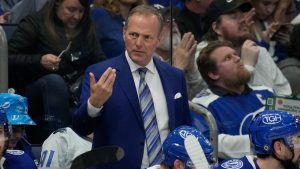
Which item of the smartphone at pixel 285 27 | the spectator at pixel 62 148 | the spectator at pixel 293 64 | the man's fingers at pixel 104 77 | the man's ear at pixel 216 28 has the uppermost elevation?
the man's fingers at pixel 104 77

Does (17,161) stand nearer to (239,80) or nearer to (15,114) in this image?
(15,114)

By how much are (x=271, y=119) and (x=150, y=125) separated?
2.46 ft

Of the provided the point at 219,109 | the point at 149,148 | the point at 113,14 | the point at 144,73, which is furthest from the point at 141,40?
the point at 113,14

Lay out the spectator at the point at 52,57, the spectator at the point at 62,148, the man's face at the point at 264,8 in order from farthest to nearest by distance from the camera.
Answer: the man's face at the point at 264,8
the spectator at the point at 52,57
the spectator at the point at 62,148

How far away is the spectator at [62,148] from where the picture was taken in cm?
678

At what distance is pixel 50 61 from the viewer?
745cm

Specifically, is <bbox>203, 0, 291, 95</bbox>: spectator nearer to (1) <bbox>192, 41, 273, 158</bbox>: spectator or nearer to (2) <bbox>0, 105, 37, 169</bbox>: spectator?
(1) <bbox>192, 41, 273, 158</bbox>: spectator

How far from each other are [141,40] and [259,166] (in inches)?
41.5

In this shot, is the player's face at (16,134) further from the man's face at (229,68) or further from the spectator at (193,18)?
the spectator at (193,18)

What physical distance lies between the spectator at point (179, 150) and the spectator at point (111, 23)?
8.18 ft

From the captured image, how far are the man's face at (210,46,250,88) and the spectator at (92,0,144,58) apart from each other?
836 mm

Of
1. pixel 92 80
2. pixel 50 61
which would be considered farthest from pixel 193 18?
pixel 92 80

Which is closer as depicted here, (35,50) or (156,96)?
(156,96)

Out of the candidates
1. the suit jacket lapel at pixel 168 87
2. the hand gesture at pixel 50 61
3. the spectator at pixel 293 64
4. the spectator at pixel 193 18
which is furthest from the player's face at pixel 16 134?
the spectator at pixel 293 64
